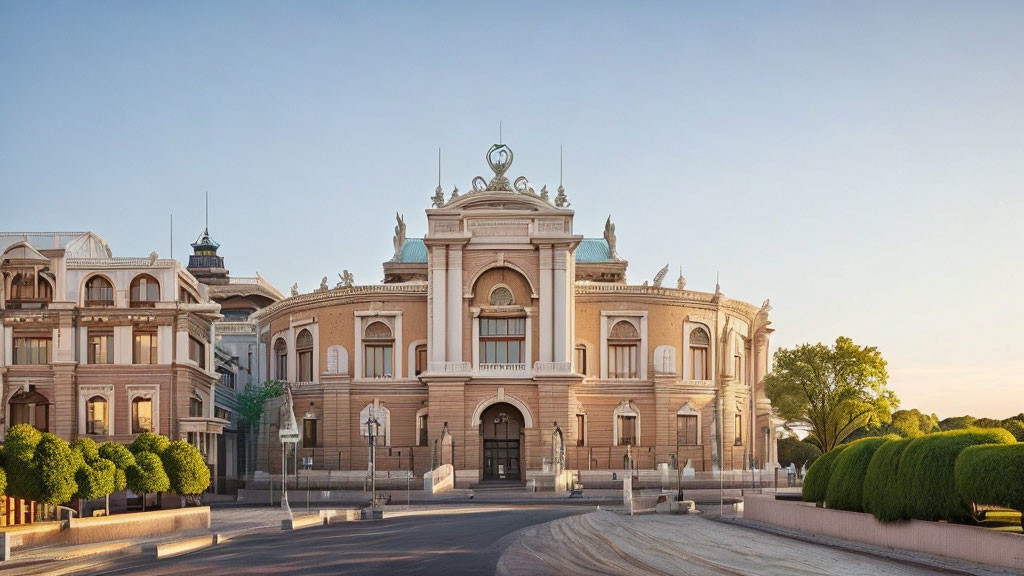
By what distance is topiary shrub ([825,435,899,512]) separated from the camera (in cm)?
3716

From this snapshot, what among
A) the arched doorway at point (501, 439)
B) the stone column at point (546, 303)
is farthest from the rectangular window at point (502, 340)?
the arched doorway at point (501, 439)

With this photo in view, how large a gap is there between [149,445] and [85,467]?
697cm

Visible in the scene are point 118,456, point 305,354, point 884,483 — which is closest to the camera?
point 884,483

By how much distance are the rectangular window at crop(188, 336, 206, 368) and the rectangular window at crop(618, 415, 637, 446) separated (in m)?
26.9

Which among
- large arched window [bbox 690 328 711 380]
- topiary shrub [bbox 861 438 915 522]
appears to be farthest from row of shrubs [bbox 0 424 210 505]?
large arched window [bbox 690 328 711 380]

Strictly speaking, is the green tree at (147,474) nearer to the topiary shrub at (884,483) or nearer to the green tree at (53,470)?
the green tree at (53,470)

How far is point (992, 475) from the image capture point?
1134 inches

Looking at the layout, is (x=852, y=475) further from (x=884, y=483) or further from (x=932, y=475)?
(x=932, y=475)

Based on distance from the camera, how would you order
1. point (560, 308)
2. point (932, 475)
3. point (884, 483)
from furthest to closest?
point (560, 308) < point (884, 483) < point (932, 475)

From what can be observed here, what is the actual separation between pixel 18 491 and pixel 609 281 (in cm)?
5875

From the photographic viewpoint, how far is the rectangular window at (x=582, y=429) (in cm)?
7875

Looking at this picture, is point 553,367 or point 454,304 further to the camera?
point 454,304

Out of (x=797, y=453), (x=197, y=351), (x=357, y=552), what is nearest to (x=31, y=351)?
(x=197, y=351)

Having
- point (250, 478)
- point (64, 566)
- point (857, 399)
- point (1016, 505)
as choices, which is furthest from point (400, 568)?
point (250, 478)
